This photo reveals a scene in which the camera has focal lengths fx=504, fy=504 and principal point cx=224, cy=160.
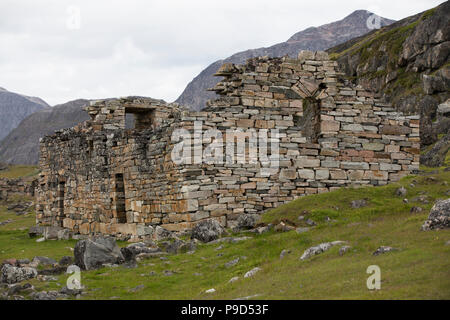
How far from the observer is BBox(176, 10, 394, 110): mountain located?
291ft

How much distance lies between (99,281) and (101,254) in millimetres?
1806

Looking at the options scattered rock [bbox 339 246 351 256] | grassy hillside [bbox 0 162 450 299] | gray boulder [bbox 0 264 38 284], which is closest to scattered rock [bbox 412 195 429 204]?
grassy hillside [bbox 0 162 450 299]

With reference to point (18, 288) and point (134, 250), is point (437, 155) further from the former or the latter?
point (18, 288)

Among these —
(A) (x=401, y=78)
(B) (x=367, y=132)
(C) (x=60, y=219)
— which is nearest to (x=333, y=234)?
(B) (x=367, y=132)

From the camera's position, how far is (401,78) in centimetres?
4953

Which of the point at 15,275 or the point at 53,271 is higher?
the point at 15,275

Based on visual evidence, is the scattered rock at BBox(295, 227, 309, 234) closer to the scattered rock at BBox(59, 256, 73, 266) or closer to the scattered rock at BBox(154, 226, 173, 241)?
the scattered rock at BBox(154, 226, 173, 241)

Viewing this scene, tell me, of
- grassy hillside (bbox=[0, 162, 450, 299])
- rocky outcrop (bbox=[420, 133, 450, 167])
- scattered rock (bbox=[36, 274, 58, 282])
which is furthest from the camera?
rocky outcrop (bbox=[420, 133, 450, 167])

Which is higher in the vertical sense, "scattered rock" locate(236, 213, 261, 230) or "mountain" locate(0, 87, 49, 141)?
"mountain" locate(0, 87, 49, 141)

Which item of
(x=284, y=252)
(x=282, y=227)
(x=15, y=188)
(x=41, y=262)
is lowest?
(x=15, y=188)

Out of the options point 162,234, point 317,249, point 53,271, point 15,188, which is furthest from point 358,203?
point 15,188

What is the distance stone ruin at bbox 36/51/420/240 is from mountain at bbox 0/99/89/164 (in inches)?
2893

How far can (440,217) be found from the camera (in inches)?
364

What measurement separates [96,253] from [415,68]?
43113 mm
